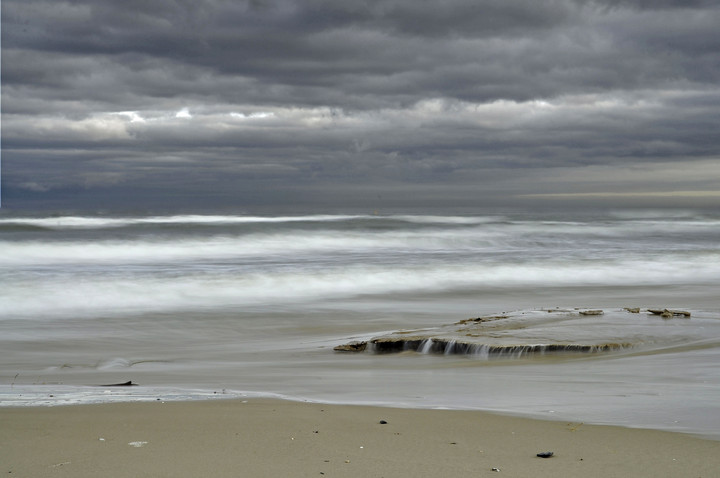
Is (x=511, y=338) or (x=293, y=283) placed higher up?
(x=511, y=338)

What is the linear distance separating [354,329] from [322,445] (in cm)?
648

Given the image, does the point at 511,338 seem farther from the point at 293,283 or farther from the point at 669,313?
the point at 293,283

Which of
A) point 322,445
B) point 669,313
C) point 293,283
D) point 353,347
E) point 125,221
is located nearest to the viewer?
point 322,445

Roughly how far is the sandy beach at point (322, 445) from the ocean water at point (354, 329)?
48 centimetres

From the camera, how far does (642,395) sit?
5.09m

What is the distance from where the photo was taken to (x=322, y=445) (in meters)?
3.78

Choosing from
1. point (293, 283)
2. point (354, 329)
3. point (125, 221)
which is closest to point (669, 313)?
point (354, 329)

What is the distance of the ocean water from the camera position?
5328 millimetres

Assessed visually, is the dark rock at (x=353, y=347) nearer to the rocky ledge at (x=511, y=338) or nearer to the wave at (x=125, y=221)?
the rocky ledge at (x=511, y=338)

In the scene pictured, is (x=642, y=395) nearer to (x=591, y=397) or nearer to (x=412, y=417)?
(x=591, y=397)

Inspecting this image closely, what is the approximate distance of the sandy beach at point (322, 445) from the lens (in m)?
3.35

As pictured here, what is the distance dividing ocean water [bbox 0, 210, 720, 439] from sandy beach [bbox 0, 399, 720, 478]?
476 mm

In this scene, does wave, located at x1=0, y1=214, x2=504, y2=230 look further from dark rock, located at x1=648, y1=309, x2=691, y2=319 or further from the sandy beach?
the sandy beach

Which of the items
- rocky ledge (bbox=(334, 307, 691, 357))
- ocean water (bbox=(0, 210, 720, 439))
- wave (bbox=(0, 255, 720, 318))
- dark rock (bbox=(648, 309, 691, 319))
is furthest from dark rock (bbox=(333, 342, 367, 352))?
wave (bbox=(0, 255, 720, 318))
